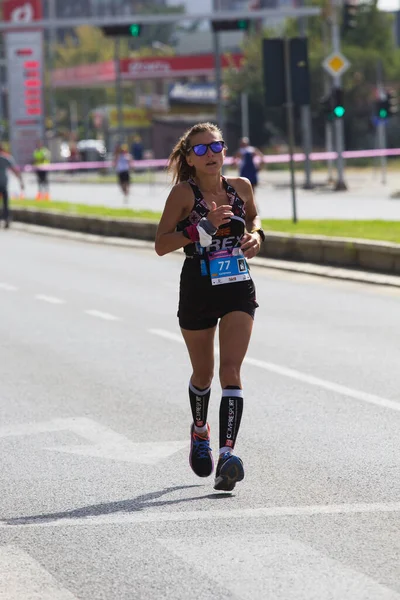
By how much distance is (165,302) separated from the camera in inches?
671

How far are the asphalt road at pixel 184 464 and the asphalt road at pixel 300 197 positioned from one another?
10.3 m

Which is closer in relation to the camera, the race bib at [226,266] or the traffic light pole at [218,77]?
the race bib at [226,266]

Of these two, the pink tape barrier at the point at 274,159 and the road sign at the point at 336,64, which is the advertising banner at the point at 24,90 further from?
the road sign at the point at 336,64

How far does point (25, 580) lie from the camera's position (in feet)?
18.9

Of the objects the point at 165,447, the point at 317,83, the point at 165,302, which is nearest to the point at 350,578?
the point at 165,447

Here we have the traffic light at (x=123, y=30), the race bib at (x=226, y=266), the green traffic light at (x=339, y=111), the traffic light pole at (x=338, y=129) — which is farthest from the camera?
the traffic light pole at (x=338, y=129)

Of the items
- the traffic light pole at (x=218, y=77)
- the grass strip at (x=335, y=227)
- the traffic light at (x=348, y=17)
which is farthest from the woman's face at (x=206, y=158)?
the traffic light at (x=348, y=17)

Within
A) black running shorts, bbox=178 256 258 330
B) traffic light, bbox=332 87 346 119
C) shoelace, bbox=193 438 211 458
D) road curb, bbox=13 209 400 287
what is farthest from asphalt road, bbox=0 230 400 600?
traffic light, bbox=332 87 346 119

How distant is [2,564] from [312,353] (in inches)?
260

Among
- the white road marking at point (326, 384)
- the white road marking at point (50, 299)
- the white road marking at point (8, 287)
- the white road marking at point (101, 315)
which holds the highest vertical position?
the white road marking at point (326, 384)

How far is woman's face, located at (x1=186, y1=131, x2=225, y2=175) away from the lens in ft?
24.1

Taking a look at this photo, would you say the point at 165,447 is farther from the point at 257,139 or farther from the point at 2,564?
the point at 257,139

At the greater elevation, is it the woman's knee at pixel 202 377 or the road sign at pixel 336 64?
the road sign at pixel 336 64

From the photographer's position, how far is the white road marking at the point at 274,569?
5.49 metres
